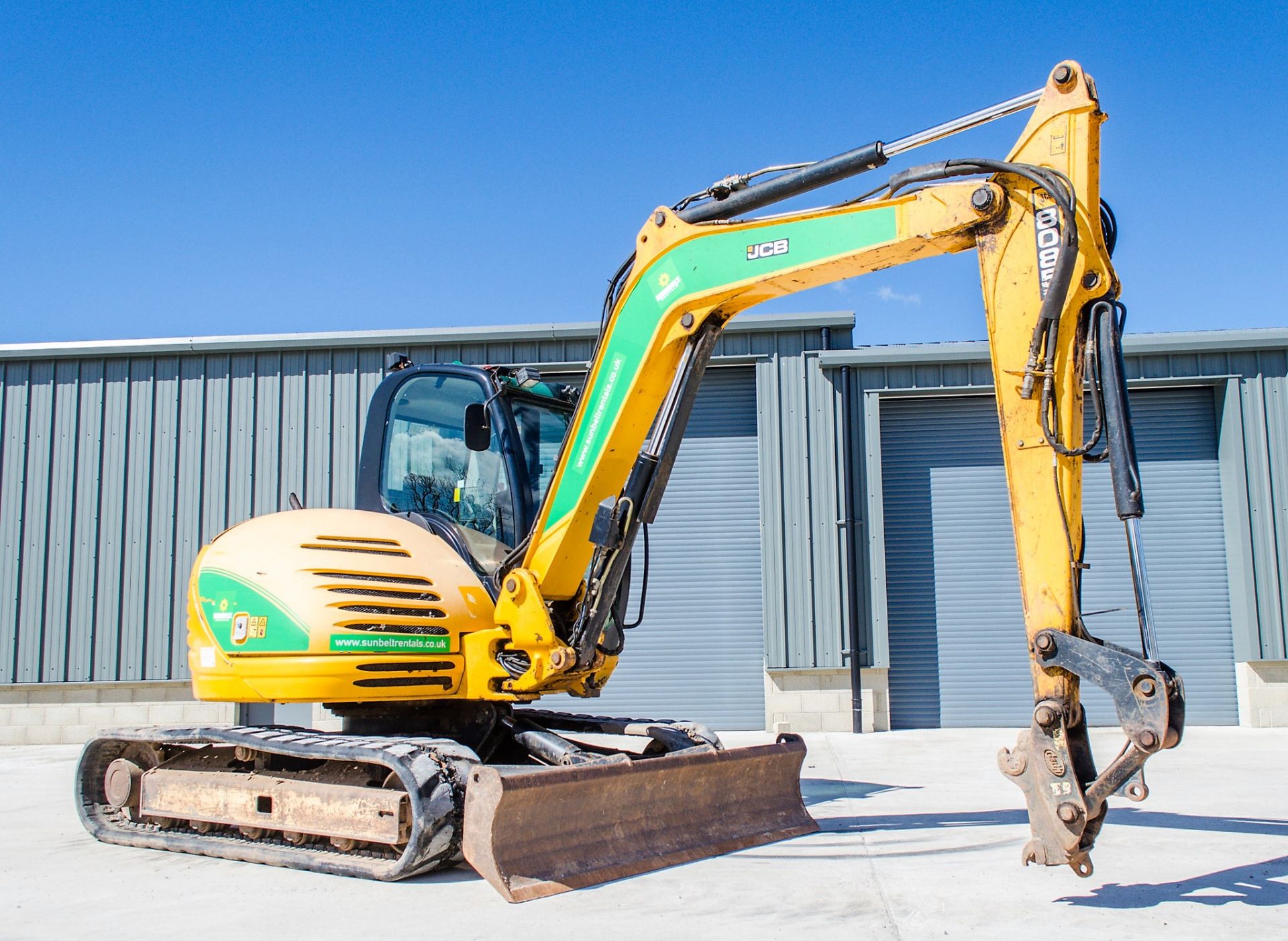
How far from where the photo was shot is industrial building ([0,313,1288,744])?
44.4 feet

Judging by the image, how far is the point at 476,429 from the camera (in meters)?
6.61

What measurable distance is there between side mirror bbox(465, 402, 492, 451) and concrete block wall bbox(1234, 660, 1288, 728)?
11.2 m

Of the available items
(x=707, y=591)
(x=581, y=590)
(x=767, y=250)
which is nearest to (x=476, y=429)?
(x=581, y=590)

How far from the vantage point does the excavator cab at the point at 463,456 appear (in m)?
6.89

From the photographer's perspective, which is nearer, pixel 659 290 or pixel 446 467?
pixel 659 290

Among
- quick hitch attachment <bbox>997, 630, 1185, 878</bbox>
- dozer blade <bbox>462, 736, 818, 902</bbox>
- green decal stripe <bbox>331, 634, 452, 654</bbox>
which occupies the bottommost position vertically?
dozer blade <bbox>462, 736, 818, 902</bbox>

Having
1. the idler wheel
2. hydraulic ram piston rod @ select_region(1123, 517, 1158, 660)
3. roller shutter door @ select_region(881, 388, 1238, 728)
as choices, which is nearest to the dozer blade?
hydraulic ram piston rod @ select_region(1123, 517, 1158, 660)

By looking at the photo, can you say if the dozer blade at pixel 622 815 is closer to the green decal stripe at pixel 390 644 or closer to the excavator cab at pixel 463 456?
the green decal stripe at pixel 390 644

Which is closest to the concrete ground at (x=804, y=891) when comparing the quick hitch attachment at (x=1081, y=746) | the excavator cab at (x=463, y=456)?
the quick hitch attachment at (x=1081, y=746)

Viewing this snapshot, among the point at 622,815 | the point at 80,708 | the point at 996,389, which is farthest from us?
the point at 80,708

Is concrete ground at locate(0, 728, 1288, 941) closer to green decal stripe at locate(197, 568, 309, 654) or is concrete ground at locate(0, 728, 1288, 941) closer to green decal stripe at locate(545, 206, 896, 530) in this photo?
green decal stripe at locate(197, 568, 309, 654)

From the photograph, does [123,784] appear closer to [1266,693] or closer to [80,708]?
[80,708]

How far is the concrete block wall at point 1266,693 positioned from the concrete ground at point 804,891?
6463 mm

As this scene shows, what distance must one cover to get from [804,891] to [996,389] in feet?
8.33
